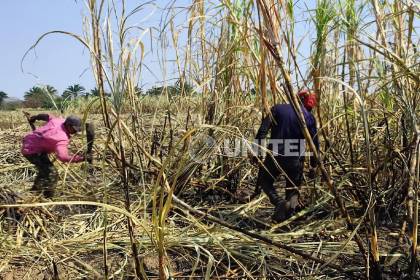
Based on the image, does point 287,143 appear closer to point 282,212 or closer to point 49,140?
point 282,212

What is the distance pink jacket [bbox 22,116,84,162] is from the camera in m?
3.53

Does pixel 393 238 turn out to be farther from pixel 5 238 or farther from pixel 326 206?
pixel 5 238

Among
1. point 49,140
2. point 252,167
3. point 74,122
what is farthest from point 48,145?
point 252,167

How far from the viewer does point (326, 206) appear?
2857 millimetres

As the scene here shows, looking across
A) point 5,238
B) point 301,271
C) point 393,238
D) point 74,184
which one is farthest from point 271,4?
point 74,184

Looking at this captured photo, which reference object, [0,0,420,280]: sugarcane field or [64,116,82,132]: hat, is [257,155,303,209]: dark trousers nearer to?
[0,0,420,280]: sugarcane field

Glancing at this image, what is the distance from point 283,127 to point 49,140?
5.76 ft

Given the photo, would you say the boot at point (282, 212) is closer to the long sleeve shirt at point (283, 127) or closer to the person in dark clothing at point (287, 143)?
the person in dark clothing at point (287, 143)

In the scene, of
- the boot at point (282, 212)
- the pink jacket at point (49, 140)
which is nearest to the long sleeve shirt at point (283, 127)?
the boot at point (282, 212)

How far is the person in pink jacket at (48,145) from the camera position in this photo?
11.5ft

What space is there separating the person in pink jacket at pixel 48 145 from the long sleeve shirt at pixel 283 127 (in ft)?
4.65

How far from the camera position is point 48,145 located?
3582 mm

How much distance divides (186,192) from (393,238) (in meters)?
1.49

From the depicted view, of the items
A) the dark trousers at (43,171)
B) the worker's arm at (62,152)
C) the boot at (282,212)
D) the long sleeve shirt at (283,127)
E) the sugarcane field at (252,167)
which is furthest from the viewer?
the dark trousers at (43,171)
